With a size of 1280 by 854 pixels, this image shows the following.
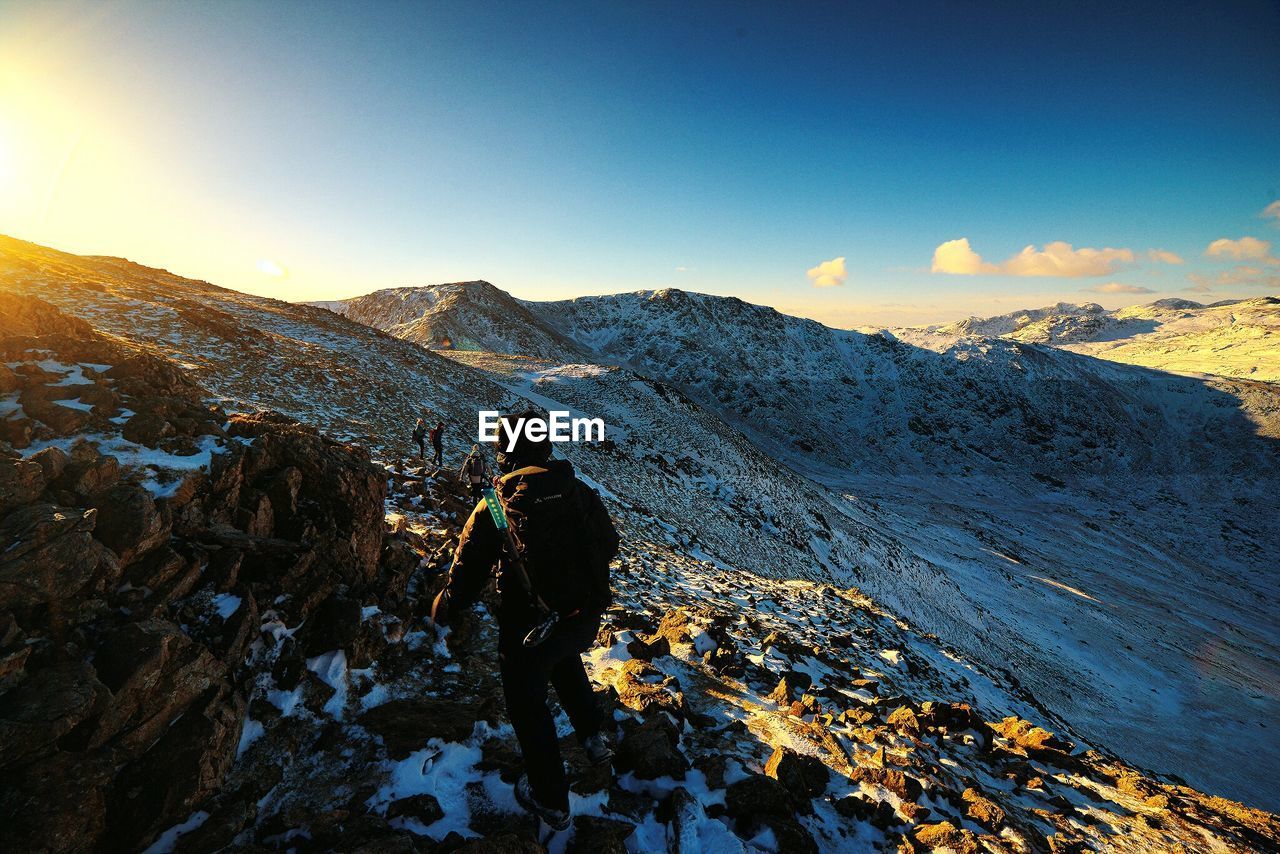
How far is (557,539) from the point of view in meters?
4.53

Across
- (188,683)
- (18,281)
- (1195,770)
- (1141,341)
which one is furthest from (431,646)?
(1141,341)

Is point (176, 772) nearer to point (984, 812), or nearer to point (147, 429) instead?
point (147, 429)

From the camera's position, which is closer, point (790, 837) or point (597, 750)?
point (790, 837)

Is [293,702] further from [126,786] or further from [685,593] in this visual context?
[685,593]

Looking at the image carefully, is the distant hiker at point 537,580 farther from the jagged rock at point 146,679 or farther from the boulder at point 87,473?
the boulder at point 87,473

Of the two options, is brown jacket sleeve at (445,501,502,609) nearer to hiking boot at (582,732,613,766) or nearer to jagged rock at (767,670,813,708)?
hiking boot at (582,732,613,766)

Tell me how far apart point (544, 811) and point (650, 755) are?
1553 millimetres

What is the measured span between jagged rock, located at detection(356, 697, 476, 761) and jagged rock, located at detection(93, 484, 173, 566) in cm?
278

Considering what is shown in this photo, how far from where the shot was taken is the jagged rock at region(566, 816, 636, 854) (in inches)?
159

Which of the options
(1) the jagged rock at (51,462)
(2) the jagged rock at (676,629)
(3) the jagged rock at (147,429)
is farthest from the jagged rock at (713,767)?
(3) the jagged rock at (147,429)

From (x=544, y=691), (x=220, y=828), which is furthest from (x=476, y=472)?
(x=220, y=828)

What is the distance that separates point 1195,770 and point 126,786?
33.1m

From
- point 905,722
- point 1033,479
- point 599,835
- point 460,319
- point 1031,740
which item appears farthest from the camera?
point 460,319

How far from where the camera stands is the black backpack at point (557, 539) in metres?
4.48
